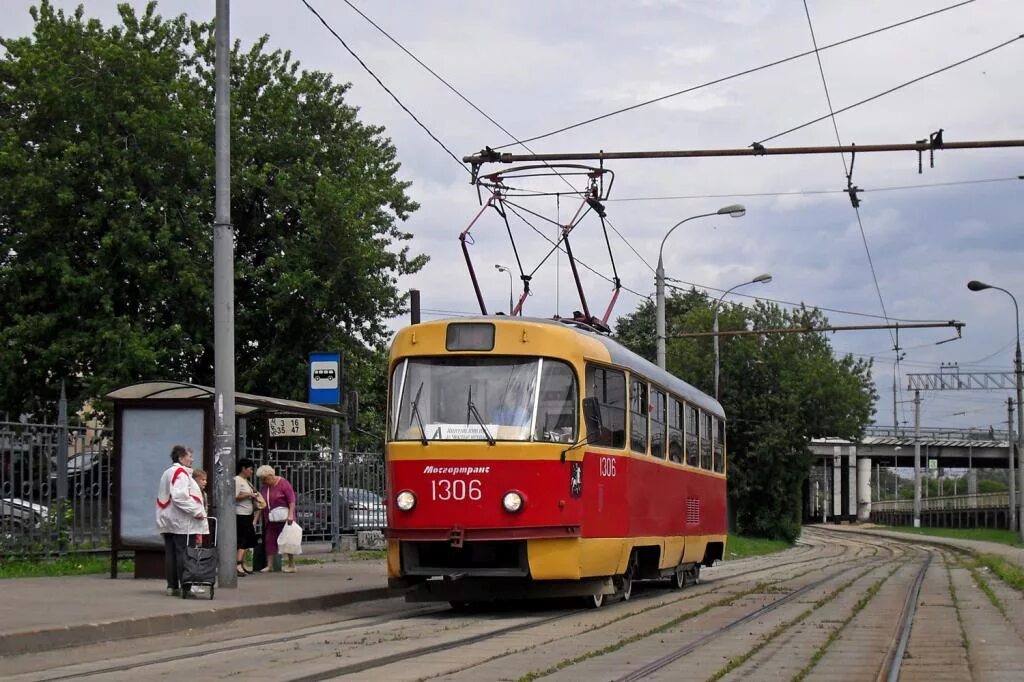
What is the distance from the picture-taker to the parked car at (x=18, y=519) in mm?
18438

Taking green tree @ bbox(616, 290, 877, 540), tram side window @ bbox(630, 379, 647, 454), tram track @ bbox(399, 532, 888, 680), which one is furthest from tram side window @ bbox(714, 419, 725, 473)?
green tree @ bbox(616, 290, 877, 540)

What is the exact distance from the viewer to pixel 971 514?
98.2m

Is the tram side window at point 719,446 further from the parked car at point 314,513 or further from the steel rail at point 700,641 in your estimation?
the parked car at point 314,513

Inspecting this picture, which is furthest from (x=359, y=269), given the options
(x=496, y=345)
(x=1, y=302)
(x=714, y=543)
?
(x=496, y=345)

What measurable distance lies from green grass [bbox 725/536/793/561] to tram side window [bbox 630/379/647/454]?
21.3 meters

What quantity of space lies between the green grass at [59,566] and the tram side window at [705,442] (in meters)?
8.67

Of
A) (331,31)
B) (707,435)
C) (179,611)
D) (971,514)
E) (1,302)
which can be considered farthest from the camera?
(971,514)

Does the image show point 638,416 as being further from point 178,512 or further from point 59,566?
point 59,566

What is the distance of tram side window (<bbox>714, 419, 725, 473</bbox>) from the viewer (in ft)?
81.0

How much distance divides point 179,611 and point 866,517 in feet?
371

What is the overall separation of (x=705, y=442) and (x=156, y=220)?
15890mm

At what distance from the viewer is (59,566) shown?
19016mm

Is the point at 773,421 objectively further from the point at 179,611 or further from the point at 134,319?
the point at 179,611

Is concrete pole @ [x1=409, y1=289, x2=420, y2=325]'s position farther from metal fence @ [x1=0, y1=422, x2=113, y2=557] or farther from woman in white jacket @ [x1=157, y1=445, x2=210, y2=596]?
woman in white jacket @ [x1=157, y1=445, x2=210, y2=596]
